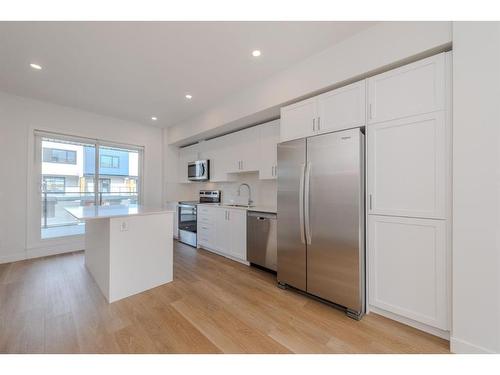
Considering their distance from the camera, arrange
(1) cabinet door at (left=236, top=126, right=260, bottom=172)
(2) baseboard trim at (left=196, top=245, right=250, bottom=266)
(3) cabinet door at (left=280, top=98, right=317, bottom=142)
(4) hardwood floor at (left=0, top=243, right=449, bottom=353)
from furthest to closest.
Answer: (1) cabinet door at (left=236, top=126, right=260, bottom=172)
(2) baseboard trim at (left=196, top=245, right=250, bottom=266)
(3) cabinet door at (left=280, top=98, right=317, bottom=142)
(4) hardwood floor at (left=0, top=243, right=449, bottom=353)

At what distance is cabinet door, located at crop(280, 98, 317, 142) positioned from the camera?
2.43 m

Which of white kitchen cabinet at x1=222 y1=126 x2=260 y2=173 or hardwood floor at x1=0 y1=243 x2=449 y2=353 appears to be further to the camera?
white kitchen cabinet at x1=222 y1=126 x2=260 y2=173

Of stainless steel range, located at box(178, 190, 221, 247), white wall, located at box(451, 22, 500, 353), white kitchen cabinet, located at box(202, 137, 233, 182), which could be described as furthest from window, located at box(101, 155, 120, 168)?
white wall, located at box(451, 22, 500, 353)

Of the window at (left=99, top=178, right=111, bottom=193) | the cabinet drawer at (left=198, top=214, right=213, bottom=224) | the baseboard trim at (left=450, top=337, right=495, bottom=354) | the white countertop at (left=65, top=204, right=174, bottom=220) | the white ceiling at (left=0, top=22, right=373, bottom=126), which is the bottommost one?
the baseboard trim at (left=450, top=337, right=495, bottom=354)

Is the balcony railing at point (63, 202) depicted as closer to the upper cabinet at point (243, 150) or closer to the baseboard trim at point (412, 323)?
the upper cabinet at point (243, 150)

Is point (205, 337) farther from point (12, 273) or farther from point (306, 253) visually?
point (12, 273)

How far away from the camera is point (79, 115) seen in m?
4.08

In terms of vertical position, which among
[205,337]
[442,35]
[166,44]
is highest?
[166,44]

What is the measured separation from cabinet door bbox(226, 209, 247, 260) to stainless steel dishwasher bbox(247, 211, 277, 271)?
0.10m

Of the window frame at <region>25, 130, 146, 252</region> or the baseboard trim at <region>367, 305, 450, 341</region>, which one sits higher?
the window frame at <region>25, 130, 146, 252</region>

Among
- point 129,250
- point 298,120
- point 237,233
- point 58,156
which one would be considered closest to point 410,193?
point 298,120

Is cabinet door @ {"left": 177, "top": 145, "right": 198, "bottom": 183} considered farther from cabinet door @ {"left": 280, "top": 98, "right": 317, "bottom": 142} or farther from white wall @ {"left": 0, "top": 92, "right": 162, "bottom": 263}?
cabinet door @ {"left": 280, "top": 98, "right": 317, "bottom": 142}
